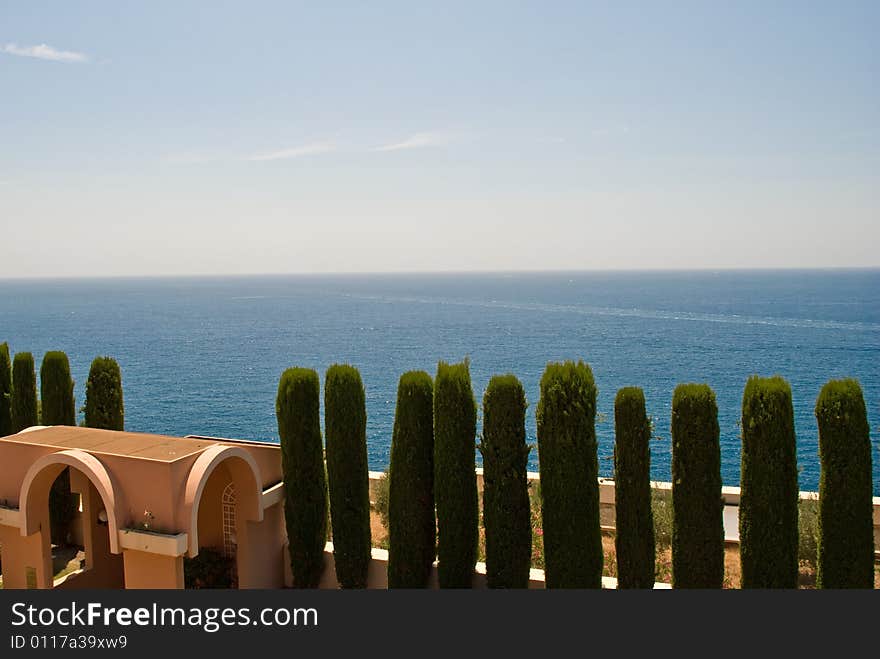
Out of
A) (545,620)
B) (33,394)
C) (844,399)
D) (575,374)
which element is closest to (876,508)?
(844,399)

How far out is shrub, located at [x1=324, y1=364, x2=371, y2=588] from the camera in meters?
13.3

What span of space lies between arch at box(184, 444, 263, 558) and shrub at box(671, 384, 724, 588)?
761cm

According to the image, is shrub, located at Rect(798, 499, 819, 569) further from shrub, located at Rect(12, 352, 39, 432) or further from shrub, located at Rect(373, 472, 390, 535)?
shrub, located at Rect(12, 352, 39, 432)

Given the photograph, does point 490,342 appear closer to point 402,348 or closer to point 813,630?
point 402,348

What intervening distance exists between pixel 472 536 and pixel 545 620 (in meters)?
3.51

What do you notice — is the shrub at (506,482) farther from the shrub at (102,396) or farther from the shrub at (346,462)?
the shrub at (102,396)

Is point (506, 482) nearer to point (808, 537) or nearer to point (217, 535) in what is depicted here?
point (217, 535)

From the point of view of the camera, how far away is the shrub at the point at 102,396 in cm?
1577

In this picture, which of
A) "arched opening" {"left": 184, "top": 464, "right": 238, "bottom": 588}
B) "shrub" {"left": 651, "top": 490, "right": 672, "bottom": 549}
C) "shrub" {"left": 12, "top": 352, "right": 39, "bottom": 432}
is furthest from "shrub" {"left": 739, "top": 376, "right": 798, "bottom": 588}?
"shrub" {"left": 12, "top": 352, "right": 39, "bottom": 432}

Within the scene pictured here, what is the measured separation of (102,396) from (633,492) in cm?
1200

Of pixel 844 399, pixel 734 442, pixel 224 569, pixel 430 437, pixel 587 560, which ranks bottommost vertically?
pixel 734 442

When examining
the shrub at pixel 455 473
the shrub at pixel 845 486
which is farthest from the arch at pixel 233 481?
the shrub at pixel 845 486

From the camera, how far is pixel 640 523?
39.2 feet

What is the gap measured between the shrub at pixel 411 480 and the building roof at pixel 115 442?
3601mm
